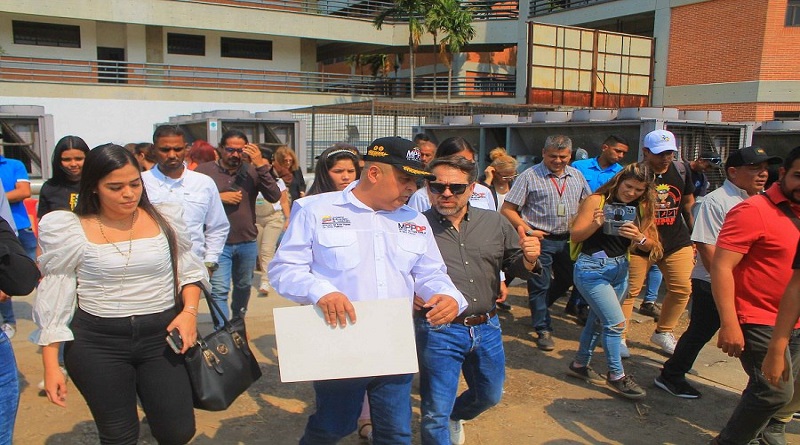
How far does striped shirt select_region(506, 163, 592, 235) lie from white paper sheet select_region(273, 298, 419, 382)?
3157 mm

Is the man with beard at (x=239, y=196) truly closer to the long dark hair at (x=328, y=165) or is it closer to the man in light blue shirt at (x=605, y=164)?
the long dark hair at (x=328, y=165)

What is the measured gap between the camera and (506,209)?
540cm

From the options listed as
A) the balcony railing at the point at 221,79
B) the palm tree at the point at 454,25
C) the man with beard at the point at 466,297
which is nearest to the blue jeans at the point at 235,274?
the man with beard at the point at 466,297

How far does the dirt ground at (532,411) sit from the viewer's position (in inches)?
147

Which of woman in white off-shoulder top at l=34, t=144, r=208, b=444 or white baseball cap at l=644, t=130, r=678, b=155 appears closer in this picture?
woman in white off-shoulder top at l=34, t=144, r=208, b=444

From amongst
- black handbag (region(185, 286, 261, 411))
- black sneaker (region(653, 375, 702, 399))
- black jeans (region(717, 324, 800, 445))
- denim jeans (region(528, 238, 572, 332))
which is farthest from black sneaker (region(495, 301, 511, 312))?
black handbag (region(185, 286, 261, 411))

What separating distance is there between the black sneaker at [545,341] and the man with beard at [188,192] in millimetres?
2869

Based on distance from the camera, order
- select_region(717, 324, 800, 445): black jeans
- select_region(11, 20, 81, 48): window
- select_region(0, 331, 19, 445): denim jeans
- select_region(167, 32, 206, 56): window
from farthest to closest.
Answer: select_region(167, 32, 206, 56): window, select_region(11, 20, 81, 48): window, select_region(717, 324, 800, 445): black jeans, select_region(0, 331, 19, 445): denim jeans

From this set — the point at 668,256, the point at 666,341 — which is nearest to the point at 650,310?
the point at 666,341

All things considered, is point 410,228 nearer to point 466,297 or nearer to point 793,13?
point 466,297

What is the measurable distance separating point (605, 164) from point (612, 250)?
212 cm

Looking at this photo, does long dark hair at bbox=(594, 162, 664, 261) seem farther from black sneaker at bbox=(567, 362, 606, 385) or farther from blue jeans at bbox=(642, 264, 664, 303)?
blue jeans at bbox=(642, 264, 664, 303)

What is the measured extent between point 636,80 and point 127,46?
2037cm

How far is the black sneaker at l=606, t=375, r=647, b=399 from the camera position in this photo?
4273mm
